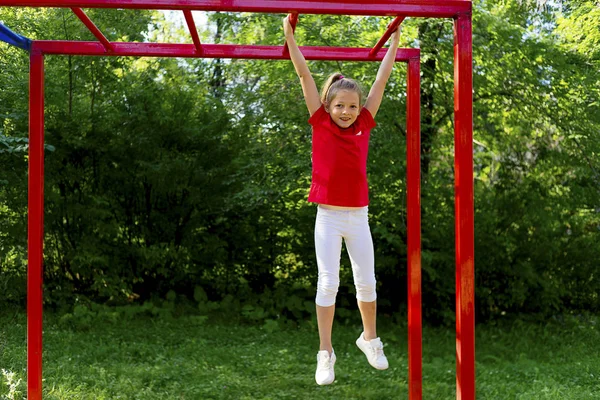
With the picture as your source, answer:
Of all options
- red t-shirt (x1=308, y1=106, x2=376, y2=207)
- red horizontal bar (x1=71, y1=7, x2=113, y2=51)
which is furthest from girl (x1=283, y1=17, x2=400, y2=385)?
red horizontal bar (x1=71, y1=7, x2=113, y2=51)

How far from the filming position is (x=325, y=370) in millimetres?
2643

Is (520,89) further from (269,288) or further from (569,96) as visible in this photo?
(269,288)

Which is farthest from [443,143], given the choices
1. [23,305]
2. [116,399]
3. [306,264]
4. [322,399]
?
[23,305]

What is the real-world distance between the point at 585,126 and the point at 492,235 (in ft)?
4.86

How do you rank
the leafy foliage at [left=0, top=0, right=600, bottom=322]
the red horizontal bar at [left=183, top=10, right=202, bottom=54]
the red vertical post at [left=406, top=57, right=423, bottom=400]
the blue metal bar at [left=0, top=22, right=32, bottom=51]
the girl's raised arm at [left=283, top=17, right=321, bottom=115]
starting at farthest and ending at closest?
the leafy foliage at [left=0, top=0, right=600, bottom=322]
the red vertical post at [left=406, top=57, right=423, bottom=400]
the blue metal bar at [left=0, top=22, right=32, bottom=51]
the girl's raised arm at [left=283, top=17, right=321, bottom=115]
the red horizontal bar at [left=183, top=10, right=202, bottom=54]

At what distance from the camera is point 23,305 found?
6602 mm

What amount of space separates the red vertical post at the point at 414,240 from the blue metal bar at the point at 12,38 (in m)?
1.71

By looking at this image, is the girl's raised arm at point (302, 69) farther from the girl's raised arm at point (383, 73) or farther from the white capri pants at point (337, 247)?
the white capri pants at point (337, 247)

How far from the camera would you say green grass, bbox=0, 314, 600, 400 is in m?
4.62

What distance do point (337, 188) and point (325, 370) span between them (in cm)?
70

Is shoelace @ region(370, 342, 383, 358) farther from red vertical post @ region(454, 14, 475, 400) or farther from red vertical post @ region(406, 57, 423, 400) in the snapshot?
red vertical post @ region(454, 14, 475, 400)

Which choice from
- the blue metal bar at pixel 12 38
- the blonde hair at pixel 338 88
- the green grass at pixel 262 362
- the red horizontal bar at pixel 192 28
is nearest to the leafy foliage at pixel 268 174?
the green grass at pixel 262 362

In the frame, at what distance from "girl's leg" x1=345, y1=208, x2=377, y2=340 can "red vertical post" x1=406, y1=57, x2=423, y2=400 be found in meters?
0.33

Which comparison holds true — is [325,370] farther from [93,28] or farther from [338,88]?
[93,28]
